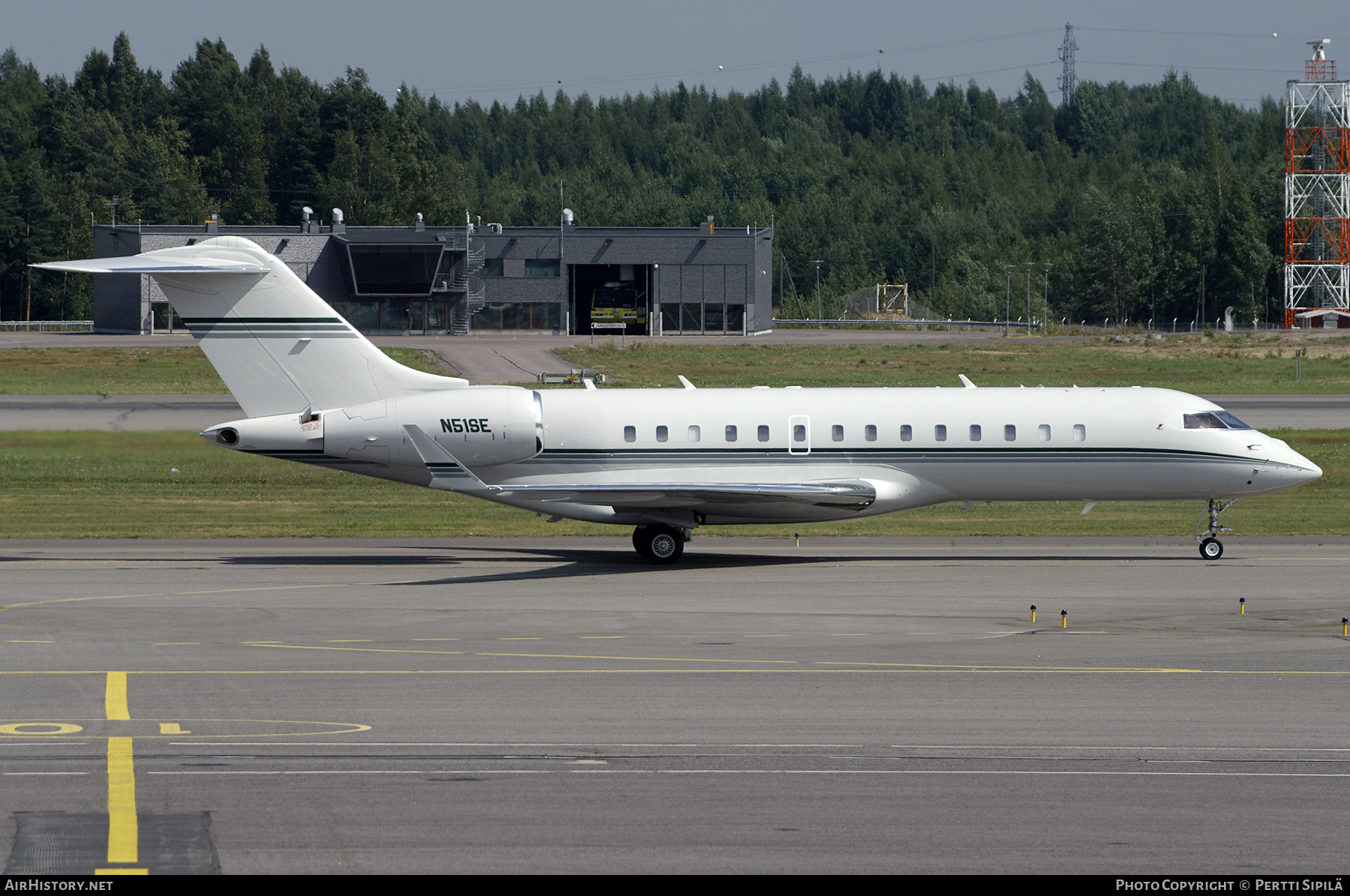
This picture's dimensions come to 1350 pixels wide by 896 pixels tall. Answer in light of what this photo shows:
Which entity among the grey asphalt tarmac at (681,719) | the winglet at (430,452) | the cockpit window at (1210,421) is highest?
the cockpit window at (1210,421)

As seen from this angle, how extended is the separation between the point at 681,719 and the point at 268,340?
53.6 ft

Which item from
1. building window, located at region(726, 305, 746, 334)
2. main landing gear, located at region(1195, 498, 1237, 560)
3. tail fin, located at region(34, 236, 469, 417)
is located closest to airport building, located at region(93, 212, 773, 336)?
building window, located at region(726, 305, 746, 334)

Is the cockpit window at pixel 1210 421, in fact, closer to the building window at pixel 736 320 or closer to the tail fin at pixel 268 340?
the tail fin at pixel 268 340

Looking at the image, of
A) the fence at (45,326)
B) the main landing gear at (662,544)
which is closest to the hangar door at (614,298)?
the fence at (45,326)

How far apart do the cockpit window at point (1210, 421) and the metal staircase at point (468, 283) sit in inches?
3658

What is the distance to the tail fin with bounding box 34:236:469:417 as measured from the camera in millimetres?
29047

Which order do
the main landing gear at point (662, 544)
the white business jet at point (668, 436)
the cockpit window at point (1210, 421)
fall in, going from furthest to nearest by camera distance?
1. the cockpit window at point (1210, 421)
2. the main landing gear at point (662, 544)
3. the white business jet at point (668, 436)

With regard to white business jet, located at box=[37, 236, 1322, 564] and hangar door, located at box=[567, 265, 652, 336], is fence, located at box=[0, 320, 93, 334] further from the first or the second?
white business jet, located at box=[37, 236, 1322, 564]

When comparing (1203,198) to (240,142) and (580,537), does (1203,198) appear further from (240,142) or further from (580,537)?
(580,537)

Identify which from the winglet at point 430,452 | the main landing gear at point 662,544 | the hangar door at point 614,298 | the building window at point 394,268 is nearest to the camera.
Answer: the winglet at point 430,452

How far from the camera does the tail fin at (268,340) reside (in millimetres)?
29047

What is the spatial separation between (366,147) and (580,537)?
148 meters

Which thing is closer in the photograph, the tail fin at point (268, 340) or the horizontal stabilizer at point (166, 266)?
the horizontal stabilizer at point (166, 266)

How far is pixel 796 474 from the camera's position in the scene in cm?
2895
